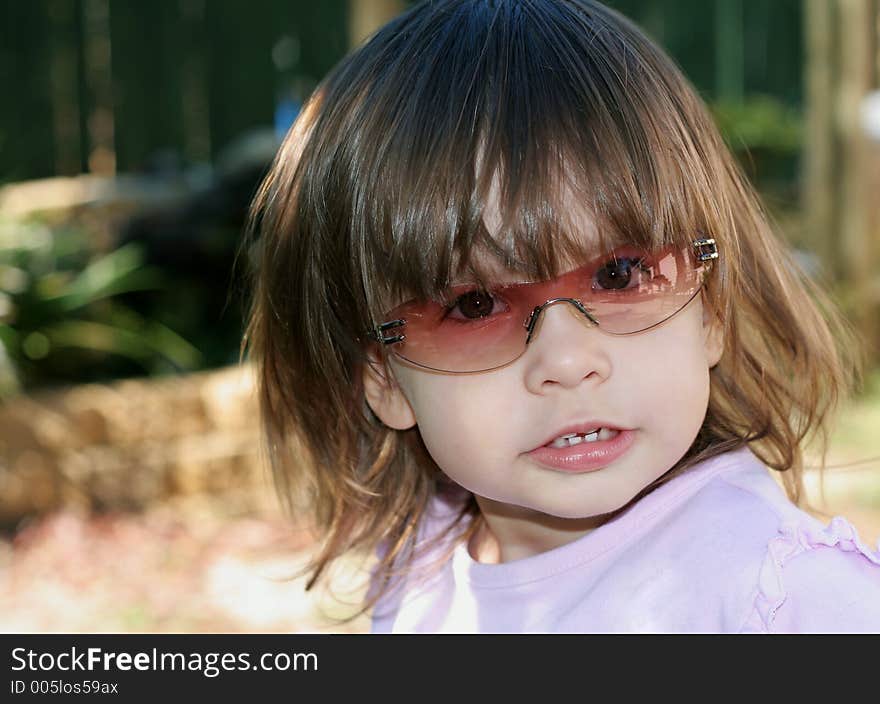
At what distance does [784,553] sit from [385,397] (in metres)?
0.66

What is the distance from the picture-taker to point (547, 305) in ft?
4.65

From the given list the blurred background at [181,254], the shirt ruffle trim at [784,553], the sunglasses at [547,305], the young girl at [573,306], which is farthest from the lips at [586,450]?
the blurred background at [181,254]

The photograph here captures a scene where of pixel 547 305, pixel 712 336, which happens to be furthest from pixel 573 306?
pixel 712 336

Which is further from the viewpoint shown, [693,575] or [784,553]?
[693,575]

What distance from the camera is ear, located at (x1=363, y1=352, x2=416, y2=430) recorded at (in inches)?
66.9

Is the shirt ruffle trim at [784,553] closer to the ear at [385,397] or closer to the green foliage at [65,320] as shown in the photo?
the ear at [385,397]

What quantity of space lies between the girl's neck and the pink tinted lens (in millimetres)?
333

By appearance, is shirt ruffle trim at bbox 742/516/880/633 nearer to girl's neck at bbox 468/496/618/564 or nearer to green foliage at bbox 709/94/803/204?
girl's neck at bbox 468/496/618/564

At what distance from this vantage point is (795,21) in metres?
8.73

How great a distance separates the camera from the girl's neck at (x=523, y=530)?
5.59 feet

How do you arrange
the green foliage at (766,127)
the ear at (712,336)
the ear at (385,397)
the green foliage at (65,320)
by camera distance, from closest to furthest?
1. the ear at (712,336)
2. the ear at (385,397)
3. the green foliage at (65,320)
4. the green foliage at (766,127)

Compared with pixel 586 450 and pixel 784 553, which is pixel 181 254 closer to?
pixel 586 450

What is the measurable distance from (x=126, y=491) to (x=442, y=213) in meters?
3.78

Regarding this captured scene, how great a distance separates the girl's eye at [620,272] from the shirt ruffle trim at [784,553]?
0.36 meters
